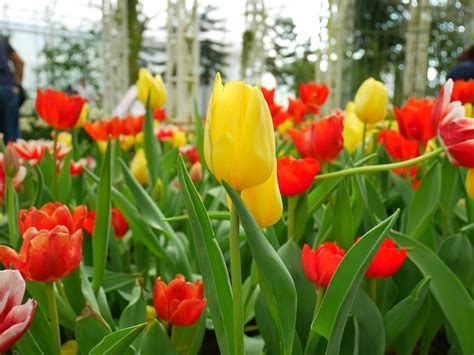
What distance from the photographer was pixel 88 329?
1.46 feet

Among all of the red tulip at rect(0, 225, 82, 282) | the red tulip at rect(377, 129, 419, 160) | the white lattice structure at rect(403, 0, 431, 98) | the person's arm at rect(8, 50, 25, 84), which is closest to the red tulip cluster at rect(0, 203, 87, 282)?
the red tulip at rect(0, 225, 82, 282)

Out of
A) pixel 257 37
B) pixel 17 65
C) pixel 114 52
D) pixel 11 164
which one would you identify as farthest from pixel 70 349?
pixel 114 52

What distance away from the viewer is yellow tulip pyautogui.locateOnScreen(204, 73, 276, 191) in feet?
1.09

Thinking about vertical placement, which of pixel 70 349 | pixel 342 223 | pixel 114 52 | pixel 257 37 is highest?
pixel 257 37

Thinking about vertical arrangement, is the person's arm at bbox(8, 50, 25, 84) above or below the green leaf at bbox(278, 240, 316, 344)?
above

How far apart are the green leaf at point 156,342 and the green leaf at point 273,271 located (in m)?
0.08

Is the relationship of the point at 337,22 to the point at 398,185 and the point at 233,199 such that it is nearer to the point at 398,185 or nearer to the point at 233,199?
the point at 398,185

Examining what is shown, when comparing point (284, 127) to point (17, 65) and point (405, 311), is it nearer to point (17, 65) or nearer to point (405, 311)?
point (405, 311)

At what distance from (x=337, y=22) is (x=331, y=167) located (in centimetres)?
546

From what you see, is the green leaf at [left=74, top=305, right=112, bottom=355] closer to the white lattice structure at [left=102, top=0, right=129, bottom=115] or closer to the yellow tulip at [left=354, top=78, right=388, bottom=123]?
the yellow tulip at [left=354, top=78, right=388, bottom=123]

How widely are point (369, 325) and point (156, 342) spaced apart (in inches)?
6.5

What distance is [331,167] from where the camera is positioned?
1.02 m

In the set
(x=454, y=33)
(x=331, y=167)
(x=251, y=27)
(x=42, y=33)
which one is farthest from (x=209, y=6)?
(x=331, y=167)

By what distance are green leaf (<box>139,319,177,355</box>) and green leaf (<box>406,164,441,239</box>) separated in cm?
30
